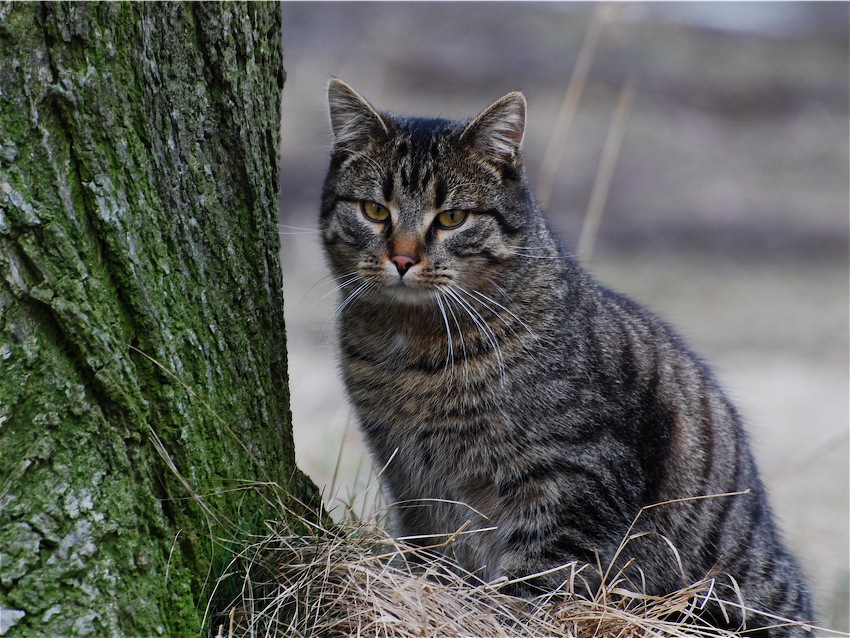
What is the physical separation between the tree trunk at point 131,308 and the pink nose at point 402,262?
0.42 meters

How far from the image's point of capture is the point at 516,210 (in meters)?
2.98

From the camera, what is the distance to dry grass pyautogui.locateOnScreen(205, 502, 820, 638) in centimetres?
223

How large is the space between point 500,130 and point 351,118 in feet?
1.73

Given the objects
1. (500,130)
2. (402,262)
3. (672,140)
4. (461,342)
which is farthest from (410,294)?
(672,140)

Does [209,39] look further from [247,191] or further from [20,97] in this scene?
[20,97]

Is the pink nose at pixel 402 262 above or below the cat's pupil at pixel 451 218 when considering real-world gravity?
below

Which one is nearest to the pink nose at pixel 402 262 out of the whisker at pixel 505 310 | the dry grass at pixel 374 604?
the whisker at pixel 505 310

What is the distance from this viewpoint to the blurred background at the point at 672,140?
8477mm

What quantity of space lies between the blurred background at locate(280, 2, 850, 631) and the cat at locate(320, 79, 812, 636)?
4018 millimetres

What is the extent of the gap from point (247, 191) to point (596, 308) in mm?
1333

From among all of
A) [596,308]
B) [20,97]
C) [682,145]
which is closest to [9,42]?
[20,97]

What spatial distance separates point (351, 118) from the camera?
3039mm

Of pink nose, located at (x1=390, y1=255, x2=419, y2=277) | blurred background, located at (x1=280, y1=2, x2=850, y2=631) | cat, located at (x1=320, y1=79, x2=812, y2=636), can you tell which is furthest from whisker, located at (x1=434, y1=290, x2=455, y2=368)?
blurred background, located at (x1=280, y1=2, x2=850, y2=631)

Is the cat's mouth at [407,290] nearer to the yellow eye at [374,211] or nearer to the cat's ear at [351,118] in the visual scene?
the yellow eye at [374,211]
